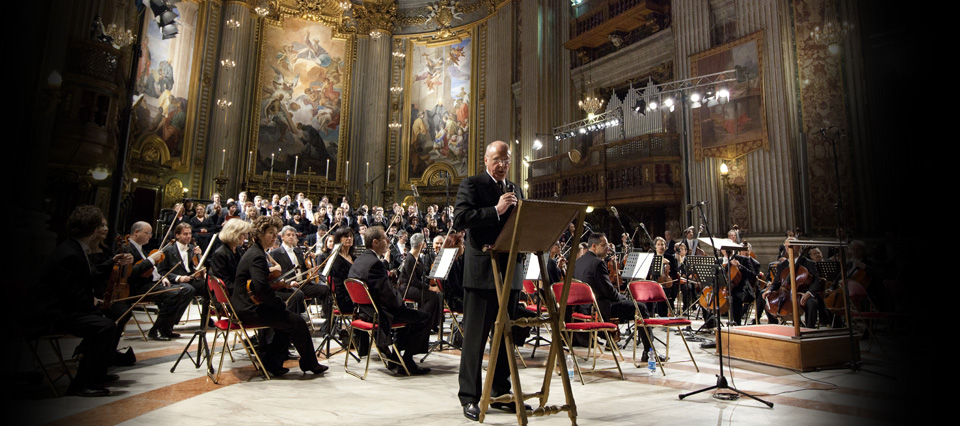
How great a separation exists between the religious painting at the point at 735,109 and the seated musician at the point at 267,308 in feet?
29.6

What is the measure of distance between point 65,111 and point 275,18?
62.1 feet

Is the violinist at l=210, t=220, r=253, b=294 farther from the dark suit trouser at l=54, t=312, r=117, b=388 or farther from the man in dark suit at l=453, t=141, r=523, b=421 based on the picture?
the man in dark suit at l=453, t=141, r=523, b=421

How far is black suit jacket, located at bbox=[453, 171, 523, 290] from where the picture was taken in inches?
99.7

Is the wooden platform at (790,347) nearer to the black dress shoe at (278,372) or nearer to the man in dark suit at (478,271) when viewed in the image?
the man in dark suit at (478,271)

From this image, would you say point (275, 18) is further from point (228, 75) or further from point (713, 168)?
point (713, 168)

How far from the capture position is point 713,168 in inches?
408

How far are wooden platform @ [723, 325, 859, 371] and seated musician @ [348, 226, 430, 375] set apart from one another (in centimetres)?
270

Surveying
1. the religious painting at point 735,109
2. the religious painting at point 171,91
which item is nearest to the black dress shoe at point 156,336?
the religious painting at point 735,109

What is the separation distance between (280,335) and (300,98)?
16.1 m

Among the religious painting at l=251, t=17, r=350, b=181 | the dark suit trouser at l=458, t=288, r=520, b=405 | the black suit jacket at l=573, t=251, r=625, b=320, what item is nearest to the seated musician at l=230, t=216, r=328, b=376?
the dark suit trouser at l=458, t=288, r=520, b=405

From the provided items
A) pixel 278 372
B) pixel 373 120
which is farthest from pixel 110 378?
pixel 373 120

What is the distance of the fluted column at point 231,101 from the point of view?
1606cm

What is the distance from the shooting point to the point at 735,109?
389 inches

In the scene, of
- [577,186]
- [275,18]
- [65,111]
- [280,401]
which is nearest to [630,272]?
[280,401]
